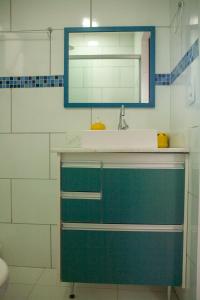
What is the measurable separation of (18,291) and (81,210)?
0.80 meters

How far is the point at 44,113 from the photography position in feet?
6.66

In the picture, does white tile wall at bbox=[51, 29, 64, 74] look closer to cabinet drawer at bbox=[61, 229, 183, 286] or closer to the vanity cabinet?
the vanity cabinet

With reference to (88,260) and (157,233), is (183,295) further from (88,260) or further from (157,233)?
(88,260)

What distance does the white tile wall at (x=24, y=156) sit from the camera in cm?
203

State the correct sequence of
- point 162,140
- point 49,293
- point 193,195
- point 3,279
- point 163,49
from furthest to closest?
point 163,49, point 162,140, point 49,293, point 193,195, point 3,279

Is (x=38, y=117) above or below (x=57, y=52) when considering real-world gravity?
below

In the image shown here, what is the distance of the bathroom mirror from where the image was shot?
1969mm

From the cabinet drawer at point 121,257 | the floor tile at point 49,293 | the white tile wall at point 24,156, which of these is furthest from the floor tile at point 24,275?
the white tile wall at point 24,156

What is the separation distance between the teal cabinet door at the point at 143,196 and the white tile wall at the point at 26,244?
0.83 meters

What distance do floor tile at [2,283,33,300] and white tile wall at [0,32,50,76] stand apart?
5.33 ft

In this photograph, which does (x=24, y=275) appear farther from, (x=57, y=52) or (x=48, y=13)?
(x=48, y=13)

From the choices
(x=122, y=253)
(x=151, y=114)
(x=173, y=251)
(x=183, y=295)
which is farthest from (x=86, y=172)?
(x=183, y=295)

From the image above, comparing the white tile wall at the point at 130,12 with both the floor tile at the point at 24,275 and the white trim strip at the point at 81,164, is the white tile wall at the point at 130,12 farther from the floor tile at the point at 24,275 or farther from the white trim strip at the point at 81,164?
the floor tile at the point at 24,275

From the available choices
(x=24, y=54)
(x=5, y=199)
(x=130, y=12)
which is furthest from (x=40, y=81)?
(x=5, y=199)
